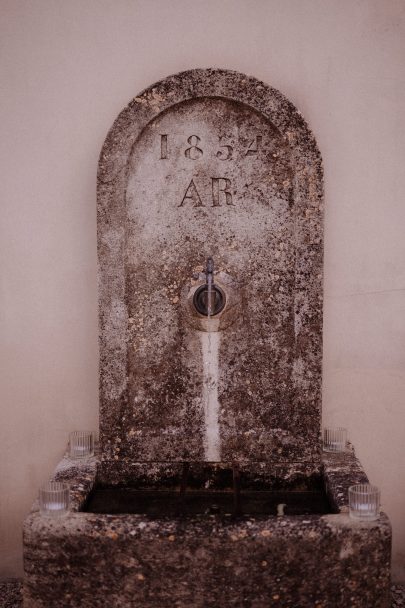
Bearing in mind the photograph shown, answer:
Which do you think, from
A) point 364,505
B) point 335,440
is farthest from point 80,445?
point 364,505

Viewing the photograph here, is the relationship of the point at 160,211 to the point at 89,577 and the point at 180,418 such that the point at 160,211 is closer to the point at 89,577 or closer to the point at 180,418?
the point at 180,418

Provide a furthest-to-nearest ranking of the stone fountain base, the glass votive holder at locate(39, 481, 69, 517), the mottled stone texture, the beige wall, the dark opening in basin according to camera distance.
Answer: the beige wall < the mottled stone texture < the dark opening in basin < the glass votive holder at locate(39, 481, 69, 517) < the stone fountain base

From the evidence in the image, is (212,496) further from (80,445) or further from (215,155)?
(215,155)

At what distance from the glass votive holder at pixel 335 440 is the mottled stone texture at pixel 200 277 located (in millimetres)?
173

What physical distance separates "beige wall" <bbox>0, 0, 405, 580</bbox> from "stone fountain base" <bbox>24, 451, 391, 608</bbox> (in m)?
1.21

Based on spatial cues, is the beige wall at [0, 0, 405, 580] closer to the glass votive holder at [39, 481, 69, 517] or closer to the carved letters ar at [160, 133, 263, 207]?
the carved letters ar at [160, 133, 263, 207]

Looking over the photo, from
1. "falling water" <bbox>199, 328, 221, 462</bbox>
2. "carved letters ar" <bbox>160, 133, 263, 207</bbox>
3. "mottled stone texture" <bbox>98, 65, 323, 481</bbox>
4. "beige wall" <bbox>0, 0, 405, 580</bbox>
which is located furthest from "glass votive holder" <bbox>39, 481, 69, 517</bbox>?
"carved letters ar" <bbox>160, 133, 263, 207</bbox>

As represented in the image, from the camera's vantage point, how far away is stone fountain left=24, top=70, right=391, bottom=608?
2.67 meters

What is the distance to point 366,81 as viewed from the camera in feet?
10.0

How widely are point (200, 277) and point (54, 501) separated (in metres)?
1.26

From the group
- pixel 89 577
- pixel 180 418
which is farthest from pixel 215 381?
pixel 89 577

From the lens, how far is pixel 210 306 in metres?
2.68

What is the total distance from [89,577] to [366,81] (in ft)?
9.49

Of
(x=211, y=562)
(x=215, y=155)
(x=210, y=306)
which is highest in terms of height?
(x=215, y=155)
